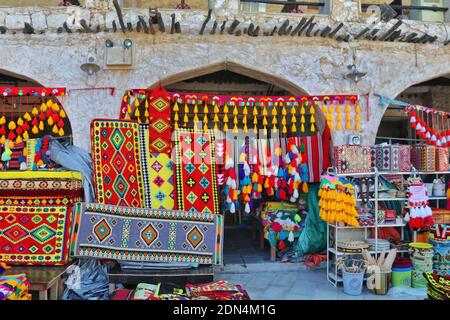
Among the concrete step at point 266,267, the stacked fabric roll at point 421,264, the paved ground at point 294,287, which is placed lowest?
the paved ground at point 294,287

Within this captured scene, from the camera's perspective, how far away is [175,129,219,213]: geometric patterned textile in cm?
571

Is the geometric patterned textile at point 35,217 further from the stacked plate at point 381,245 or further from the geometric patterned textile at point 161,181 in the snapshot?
the stacked plate at point 381,245

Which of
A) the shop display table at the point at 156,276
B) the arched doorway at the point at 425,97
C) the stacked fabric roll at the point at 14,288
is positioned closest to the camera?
the stacked fabric roll at the point at 14,288

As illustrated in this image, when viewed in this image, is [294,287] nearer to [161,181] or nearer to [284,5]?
[161,181]

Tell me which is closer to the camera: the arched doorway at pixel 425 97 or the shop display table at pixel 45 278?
the shop display table at pixel 45 278

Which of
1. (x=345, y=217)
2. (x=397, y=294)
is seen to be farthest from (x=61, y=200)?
(x=397, y=294)

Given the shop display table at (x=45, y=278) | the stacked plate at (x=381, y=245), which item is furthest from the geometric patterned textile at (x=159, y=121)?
the stacked plate at (x=381, y=245)

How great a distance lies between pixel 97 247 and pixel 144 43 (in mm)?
3063

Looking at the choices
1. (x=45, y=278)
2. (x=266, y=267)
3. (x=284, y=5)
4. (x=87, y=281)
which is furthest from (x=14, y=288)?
(x=284, y=5)

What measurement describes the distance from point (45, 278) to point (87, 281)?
1.95 feet

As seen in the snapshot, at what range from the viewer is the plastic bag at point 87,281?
4.70m

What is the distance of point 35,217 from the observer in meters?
5.07

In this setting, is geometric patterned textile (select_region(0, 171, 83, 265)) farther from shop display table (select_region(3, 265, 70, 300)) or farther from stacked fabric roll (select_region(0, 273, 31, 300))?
stacked fabric roll (select_region(0, 273, 31, 300))

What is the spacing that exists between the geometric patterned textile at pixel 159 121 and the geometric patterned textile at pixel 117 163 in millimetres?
229
